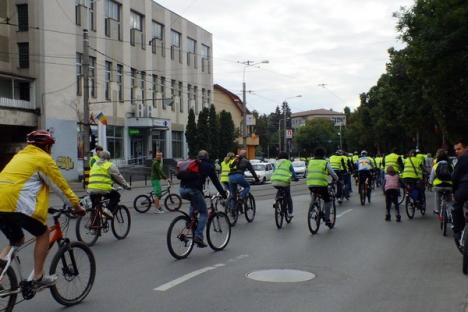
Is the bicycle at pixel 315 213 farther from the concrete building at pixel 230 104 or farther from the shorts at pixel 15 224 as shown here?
the concrete building at pixel 230 104

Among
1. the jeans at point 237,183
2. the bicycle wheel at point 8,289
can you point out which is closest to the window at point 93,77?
the jeans at point 237,183

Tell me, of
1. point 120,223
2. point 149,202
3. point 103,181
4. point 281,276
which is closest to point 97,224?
point 120,223

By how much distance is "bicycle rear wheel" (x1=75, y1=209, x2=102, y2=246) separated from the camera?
10.6 metres

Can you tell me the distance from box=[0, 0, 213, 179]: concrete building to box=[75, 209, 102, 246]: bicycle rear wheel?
673 inches

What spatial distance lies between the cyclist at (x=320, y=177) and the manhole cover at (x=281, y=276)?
434 centimetres

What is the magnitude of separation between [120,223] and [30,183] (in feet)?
20.1

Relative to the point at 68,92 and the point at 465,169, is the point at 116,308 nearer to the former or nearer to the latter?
the point at 465,169

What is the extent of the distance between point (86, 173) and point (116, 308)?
18875mm

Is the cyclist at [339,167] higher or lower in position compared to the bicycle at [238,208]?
higher

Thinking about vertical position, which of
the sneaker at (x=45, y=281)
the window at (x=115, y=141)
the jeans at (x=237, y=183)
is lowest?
the sneaker at (x=45, y=281)

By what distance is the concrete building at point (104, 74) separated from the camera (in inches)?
1326

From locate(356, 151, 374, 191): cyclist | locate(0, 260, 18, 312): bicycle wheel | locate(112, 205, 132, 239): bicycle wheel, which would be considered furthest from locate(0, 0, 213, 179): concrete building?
locate(0, 260, 18, 312): bicycle wheel

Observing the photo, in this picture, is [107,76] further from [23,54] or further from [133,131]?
[23,54]

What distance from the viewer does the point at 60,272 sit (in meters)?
6.04
